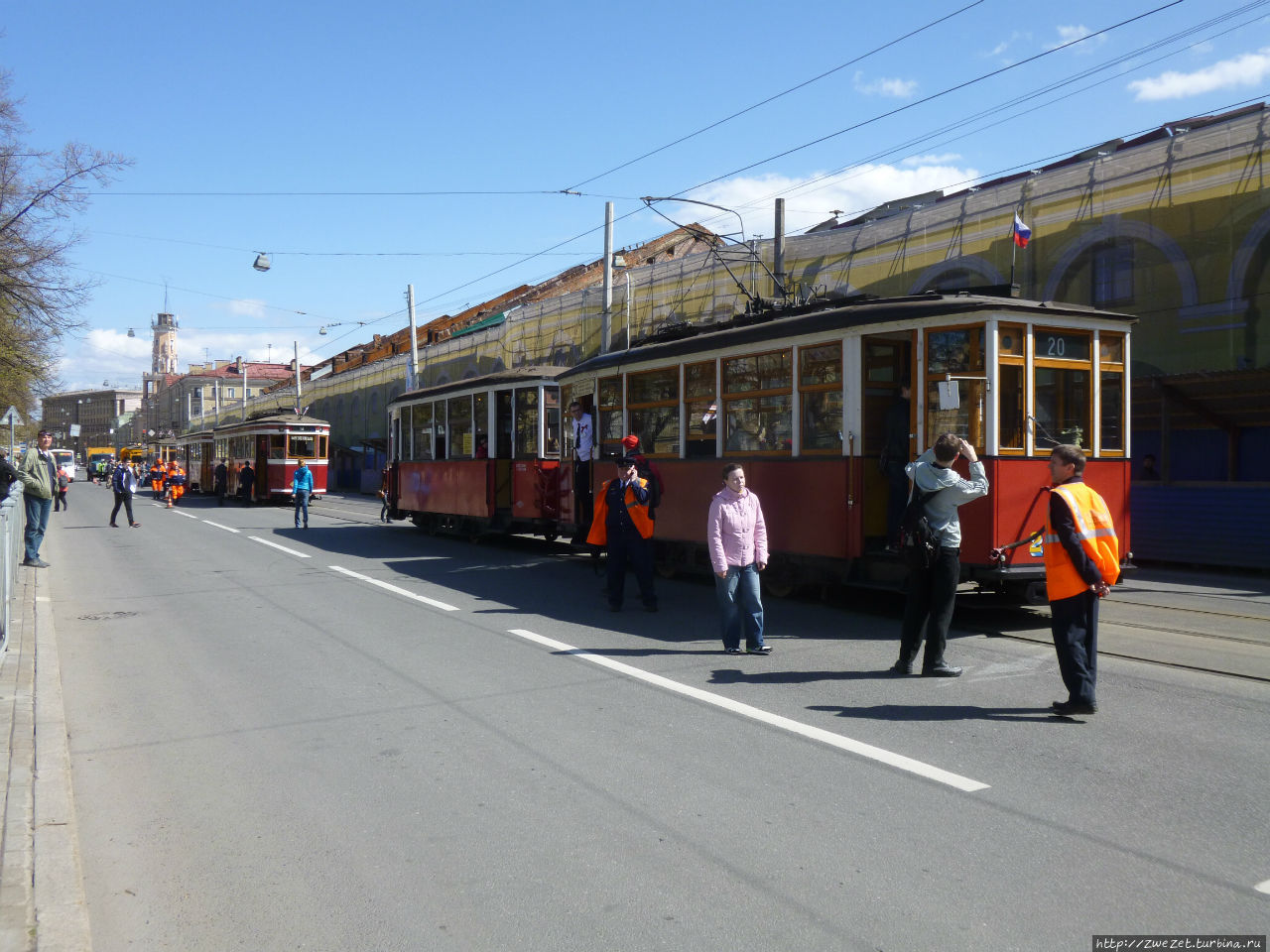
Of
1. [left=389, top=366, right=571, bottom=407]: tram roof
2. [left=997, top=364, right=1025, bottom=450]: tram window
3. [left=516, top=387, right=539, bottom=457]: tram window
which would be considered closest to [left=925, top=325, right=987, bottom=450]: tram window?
[left=997, top=364, right=1025, bottom=450]: tram window

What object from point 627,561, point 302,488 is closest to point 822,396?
point 627,561

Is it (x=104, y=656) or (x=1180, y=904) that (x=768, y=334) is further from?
(x=1180, y=904)

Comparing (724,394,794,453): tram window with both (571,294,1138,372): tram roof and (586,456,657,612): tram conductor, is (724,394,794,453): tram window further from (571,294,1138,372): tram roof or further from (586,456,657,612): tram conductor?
(586,456,657,612): tram conductor

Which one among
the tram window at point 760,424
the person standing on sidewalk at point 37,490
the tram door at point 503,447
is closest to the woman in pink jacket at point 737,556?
the tram window at point 760,424

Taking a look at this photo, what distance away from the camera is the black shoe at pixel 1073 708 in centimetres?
634

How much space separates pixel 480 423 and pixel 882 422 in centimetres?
975

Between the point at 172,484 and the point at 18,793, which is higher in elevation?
the point at 172,484

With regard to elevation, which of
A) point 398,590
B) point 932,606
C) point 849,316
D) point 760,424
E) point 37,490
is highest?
point 849,316

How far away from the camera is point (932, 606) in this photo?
7539mm

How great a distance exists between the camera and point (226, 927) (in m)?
3.86

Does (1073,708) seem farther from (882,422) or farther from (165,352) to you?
(165,352)

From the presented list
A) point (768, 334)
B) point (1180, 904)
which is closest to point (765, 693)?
point (1180, 904)

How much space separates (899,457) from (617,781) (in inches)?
227

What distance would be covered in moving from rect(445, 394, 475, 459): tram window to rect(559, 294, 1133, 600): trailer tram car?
744 cm
